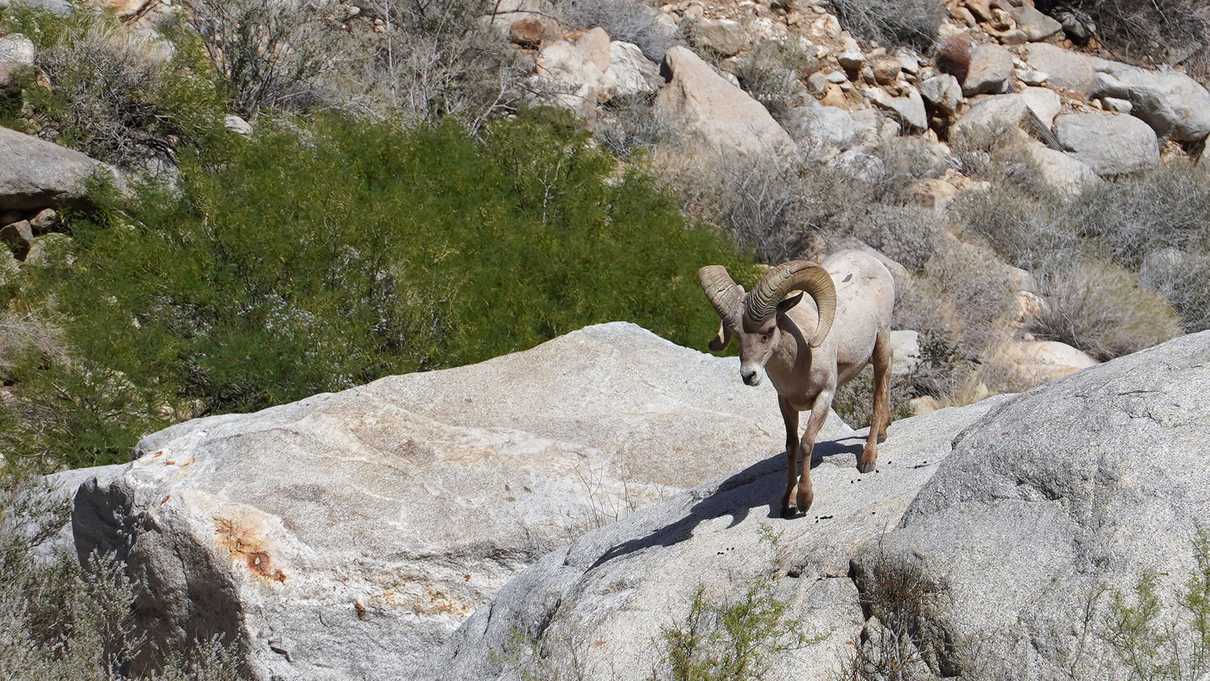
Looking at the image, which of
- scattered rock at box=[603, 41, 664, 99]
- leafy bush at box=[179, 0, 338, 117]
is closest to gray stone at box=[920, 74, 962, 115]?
scattered rock at box=[603, 41, 664, 99]

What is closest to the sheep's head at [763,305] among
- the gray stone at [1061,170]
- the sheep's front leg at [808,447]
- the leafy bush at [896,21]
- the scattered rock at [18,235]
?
the sheep's front leg at [808,447]

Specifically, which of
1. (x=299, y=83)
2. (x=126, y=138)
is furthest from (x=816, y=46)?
(x=126, y=138)

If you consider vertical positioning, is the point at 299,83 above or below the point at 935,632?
below

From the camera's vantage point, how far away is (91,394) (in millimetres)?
11320

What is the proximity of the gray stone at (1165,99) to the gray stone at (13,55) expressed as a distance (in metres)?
20.6

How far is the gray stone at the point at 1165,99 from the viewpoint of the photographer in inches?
988

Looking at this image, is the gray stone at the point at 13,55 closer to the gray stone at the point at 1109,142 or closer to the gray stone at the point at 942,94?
the gray stone at the point at 942,94

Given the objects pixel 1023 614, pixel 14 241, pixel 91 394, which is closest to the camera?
pixel 1023 614

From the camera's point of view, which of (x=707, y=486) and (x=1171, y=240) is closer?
(x=707, y=486)

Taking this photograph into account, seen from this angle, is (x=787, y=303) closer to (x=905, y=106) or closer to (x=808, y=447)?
(x=808, y=447)

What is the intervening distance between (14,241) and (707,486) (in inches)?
452

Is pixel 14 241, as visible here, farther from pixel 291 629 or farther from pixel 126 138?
pixel 291 629

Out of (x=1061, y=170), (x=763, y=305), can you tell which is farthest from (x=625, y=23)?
(x=763, y=305)

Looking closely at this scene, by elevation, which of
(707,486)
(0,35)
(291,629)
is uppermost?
(707,486)
